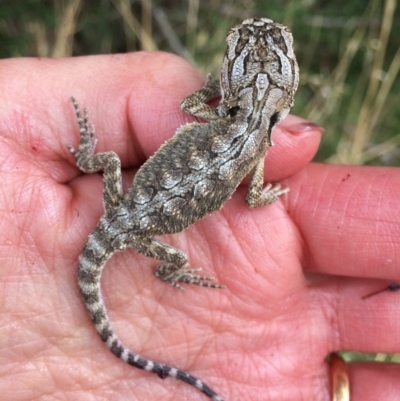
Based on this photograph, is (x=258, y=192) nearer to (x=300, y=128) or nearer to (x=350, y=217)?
(x=300, y=128)


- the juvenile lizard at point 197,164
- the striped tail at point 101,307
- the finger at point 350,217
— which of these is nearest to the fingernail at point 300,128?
the juvenile lizard at point 197,164

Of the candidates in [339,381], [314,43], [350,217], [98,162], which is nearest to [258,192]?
[350,217]

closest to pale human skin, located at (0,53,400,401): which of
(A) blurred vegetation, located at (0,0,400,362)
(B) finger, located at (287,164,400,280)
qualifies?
(B) finger, located at (287,164,400,280)

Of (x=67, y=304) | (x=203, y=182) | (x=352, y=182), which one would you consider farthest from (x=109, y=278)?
(x=352, y=182)

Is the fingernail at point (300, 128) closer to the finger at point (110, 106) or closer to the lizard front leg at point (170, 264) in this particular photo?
the finger at point (110, 106)

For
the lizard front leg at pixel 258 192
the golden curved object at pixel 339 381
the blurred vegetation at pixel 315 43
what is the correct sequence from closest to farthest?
the lizard front leg at pixel 258 192
the golden curved object at pixel 339 381
the blurred vegetation at pixel 315 43

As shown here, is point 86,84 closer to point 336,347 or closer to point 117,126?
point 117,126
